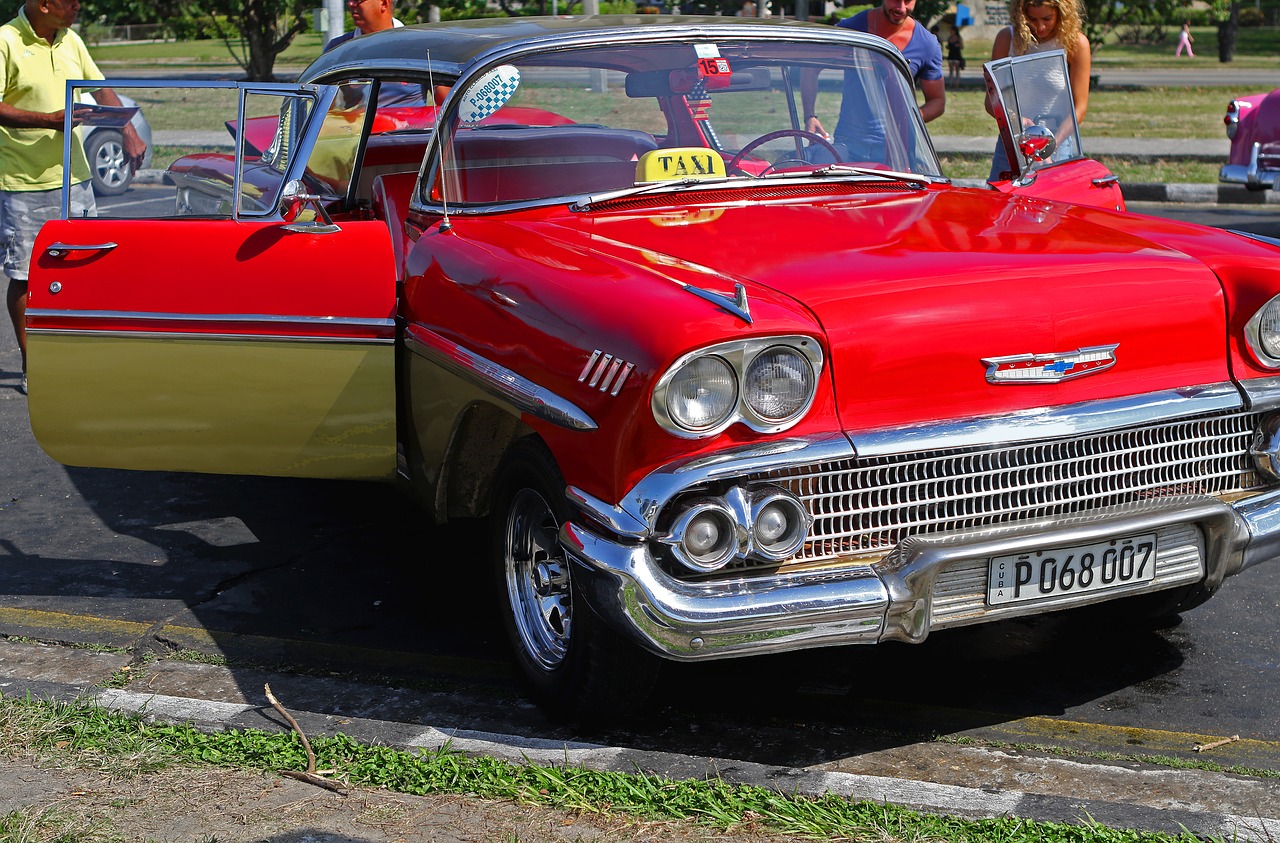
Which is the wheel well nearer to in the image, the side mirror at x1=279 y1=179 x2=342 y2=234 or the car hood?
the car hood

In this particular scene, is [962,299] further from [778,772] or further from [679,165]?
[679,165]

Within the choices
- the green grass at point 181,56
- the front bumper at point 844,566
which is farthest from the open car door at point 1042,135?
the green grass at point 181,56

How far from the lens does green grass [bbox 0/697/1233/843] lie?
3.14 m

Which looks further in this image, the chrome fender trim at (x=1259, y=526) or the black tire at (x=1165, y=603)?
the black tire at (x=1165, y=603)

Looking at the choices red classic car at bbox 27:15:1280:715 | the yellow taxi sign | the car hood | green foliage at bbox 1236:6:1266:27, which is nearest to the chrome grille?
red classic car at bbox 27:15:1280:715

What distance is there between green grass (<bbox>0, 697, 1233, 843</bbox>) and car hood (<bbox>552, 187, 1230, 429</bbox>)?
87 cm

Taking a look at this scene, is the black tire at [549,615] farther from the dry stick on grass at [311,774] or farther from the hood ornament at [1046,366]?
the hood ornament at [1046,366]

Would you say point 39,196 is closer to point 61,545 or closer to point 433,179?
point 61,545

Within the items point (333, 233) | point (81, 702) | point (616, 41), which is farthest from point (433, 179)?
point (81, 702)

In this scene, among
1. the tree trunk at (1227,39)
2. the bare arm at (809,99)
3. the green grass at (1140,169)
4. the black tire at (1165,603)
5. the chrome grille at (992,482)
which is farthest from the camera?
the tree trunk at (1227,39)

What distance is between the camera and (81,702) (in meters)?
3.84

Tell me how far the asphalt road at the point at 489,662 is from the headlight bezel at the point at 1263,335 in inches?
36.6

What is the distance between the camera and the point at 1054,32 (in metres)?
6.91

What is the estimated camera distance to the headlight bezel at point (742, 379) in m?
3.20
